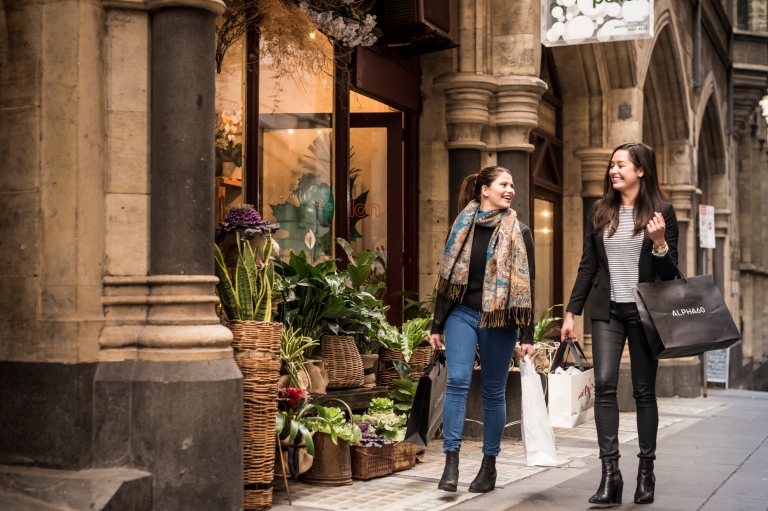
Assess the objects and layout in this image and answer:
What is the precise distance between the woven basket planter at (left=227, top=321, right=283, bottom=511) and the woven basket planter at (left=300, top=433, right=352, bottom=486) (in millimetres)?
566

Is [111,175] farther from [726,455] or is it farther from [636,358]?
[726,455]

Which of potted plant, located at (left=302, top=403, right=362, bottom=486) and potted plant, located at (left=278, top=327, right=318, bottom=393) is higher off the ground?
potted plant, located at (left=278, top=327, right=318, bottom=393)

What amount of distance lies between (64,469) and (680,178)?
13462 mm

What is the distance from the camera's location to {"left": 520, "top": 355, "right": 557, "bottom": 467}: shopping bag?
5766 mm

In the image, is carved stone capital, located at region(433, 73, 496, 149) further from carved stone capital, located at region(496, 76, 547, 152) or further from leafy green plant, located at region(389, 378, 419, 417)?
leafy green plant, located at region(389, 378, 419, 417)

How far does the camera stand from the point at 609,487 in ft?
18.1

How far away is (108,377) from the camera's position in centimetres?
508

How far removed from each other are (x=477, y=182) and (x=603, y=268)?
90 centimetres

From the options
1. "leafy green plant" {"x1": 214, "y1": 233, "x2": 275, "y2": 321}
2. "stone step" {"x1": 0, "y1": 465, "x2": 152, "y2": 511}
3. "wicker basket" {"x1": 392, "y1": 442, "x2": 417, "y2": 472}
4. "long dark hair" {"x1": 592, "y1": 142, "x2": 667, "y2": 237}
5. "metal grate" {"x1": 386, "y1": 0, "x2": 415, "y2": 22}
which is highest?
"metal grate" {"x1": 386, "y1": 0, "x2": 415, "y2": 22}

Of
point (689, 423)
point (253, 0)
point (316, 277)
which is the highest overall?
point (253, 0)

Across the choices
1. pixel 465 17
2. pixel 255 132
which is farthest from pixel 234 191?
pixel 465 17

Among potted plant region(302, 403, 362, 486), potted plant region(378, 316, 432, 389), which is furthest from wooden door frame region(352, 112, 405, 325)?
potted plant region(302, 403, 362, 486)

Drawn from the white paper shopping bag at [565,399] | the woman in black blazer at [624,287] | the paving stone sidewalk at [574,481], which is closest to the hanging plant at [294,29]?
the woman in black blazer at [624,287]

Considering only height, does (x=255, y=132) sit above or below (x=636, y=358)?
above
